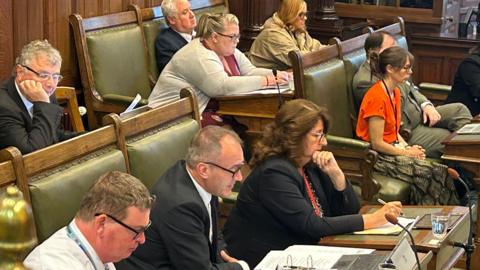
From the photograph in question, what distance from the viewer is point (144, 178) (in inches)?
134

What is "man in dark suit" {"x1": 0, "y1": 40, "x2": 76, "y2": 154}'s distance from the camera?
3.74 meters

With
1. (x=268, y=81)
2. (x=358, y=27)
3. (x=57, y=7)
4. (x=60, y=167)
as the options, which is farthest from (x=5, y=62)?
(x=358, y=27)

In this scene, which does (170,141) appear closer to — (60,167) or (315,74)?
(60,167)

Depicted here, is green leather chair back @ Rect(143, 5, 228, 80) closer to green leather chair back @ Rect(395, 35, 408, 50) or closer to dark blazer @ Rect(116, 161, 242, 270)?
green leather chair back @ Rect(395, 35, 408, 50)

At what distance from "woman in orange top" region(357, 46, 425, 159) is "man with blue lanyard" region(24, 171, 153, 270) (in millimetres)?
2751

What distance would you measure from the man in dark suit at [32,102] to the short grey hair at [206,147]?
3.08 feet

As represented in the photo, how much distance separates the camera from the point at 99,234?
2291 millimetres

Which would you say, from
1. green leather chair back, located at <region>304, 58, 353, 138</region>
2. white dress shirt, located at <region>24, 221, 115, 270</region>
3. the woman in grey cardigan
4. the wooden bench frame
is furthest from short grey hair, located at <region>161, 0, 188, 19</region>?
white dress shirt, located at <region>24, 221, 115, 270</region>

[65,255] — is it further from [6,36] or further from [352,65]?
[352,65]

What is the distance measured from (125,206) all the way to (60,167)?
0.76 m

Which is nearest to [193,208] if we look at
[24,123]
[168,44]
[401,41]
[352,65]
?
[24,123]

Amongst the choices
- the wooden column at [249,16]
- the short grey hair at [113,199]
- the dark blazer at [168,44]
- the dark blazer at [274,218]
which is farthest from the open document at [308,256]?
the wooden column at [249,16]

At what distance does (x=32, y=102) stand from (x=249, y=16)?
3616 millimetres

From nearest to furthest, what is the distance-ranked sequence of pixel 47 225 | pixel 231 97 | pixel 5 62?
pixel 47 225
pixel 5 62
pixel 231 97
